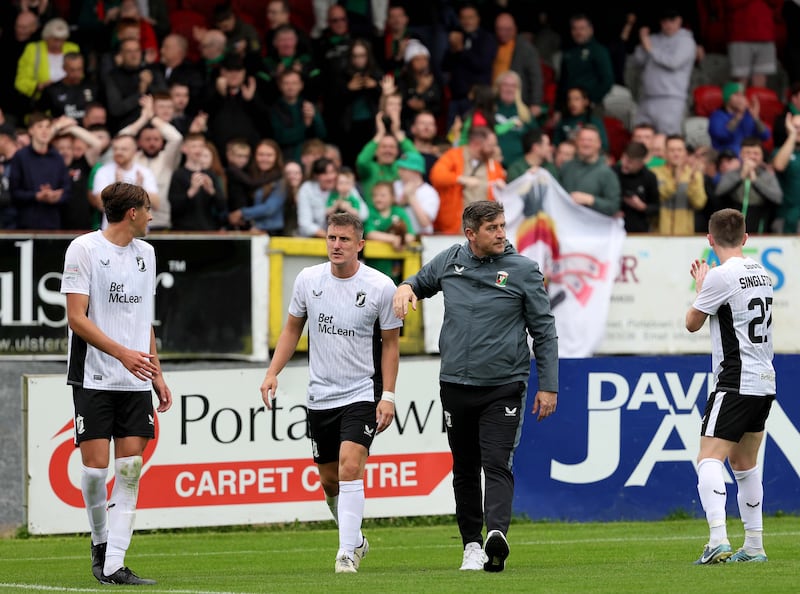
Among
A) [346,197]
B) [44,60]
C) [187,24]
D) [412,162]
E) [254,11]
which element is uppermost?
[254,11]

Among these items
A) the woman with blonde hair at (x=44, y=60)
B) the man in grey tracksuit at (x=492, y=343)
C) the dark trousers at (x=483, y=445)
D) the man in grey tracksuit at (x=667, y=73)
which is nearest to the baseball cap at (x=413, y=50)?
the man in grey tracksuit at (x=667, y=73)

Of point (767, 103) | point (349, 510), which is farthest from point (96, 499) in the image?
point (767, 103)

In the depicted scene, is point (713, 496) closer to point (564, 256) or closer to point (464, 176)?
point (564, 256)

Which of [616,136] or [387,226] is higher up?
[616,136]

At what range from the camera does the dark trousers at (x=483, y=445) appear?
9.01 metres

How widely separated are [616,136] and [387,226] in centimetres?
564

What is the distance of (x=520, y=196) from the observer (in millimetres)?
15938

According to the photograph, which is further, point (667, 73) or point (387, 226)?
point (667, 73)

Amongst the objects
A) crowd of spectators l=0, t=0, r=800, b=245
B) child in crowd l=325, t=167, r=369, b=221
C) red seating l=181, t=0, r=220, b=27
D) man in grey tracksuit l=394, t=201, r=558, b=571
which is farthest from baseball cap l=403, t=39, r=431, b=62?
man in grey tracksuit l=394, t=201, r=558, b=571

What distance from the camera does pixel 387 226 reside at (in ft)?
51.0

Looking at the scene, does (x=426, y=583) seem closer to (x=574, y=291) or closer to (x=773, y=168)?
(x=574, y=291)

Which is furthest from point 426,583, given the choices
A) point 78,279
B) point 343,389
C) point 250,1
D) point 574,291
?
point 250,1

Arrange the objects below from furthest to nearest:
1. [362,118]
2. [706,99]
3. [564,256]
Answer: [706,99]
[362,118]
[564,256]

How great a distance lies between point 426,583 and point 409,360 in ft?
19.7
